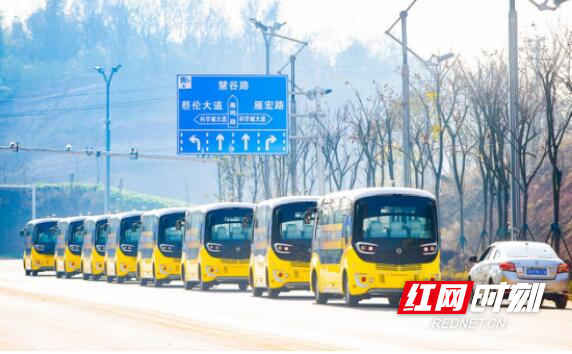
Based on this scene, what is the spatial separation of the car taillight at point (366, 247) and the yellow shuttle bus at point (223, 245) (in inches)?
475

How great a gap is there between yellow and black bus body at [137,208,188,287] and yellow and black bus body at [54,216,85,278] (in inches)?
581

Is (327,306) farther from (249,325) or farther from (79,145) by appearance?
(79,145)

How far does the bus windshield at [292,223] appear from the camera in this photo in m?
37.3

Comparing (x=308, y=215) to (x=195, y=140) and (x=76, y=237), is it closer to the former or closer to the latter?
(x=195, y=140)

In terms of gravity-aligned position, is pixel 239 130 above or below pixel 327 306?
above

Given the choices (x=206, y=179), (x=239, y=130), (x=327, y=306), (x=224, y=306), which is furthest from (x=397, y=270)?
(x=206, y=179)

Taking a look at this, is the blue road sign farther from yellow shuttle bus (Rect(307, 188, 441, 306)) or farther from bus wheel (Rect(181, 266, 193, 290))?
yellow shuttle bus (Rect(307, 188, 441, 306))

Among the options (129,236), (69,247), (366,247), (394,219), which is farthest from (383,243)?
(69,247)

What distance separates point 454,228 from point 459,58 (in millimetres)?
17908

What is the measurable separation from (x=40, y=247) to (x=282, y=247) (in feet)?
118

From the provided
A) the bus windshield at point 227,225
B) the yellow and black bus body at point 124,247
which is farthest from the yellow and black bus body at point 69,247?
the bus windshield at point 227,225

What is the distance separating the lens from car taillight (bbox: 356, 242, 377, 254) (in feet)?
101

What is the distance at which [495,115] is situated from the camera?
47812mm

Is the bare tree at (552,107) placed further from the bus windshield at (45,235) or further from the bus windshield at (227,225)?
the bus windshield at (45,235)
